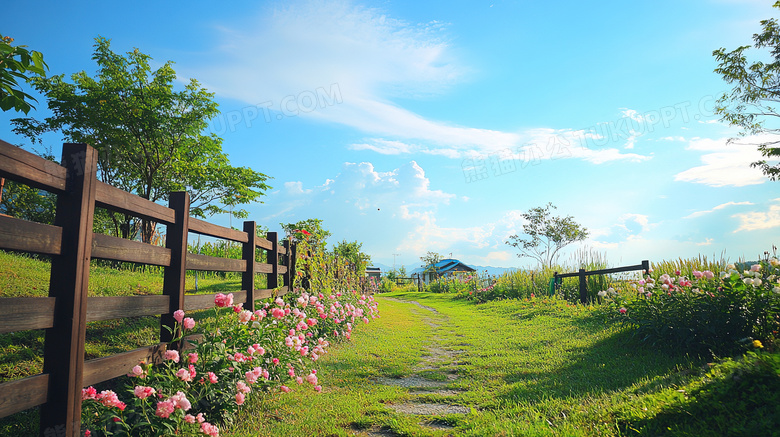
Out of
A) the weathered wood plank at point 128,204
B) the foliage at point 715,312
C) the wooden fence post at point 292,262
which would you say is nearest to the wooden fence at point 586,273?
the foliage at point 715,312

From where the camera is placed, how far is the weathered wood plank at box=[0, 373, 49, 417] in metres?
2.12

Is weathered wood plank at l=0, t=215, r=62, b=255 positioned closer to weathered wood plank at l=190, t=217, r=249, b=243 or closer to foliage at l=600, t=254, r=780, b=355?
weathered wood plank at l=190, t=217, r=249, b=243

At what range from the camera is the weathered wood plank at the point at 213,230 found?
428 centimetres

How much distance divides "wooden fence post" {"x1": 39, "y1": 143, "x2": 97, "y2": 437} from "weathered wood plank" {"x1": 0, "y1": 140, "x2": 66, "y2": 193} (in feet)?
0.28

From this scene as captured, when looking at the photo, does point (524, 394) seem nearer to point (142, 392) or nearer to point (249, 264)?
point (142, 392)

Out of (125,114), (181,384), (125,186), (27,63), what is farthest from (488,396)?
(125,186)

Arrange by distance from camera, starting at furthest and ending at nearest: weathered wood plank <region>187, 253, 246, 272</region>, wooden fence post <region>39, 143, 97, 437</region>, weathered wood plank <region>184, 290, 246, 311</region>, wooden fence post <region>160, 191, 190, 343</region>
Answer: weathered wood plank <region>187, 253, 246, 272</region> → weathered wood plank <region>184, 290, 246, 311</region> → wooden fence post <region>160, 191, 190, 343</region> → wooden fence post <region>39, 143, 97, 437</region>

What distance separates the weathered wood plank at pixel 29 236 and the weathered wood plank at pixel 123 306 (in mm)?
540

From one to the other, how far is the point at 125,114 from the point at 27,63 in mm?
15858

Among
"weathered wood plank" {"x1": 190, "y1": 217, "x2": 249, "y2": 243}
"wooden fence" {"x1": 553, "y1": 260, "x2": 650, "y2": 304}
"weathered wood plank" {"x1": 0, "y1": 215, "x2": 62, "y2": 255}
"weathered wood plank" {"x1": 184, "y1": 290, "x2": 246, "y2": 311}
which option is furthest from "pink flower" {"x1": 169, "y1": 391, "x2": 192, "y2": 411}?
"wooden fence" {"x1": 553, "y1": 260, "x2": 650, "y2": 304}

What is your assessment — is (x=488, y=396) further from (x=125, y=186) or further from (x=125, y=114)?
(x=125, y=186)

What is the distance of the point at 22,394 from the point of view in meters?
2.21

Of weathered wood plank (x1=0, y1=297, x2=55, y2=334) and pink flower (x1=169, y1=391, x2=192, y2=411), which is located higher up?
weathered wood plank (x1=0, y1=297, x2=55, y2=334)

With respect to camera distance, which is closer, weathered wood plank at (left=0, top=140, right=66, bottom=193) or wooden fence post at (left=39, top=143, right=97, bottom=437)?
weathered wood plank at (left=0, top=140, right=66, bottom=193)
